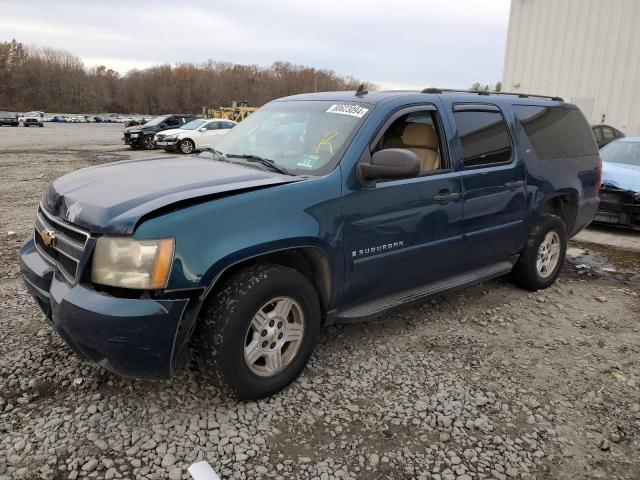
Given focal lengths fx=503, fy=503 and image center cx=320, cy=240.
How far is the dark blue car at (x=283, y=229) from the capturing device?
2.48m

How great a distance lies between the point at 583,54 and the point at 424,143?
652 inches

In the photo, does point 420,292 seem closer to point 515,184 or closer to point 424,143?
point 424,143

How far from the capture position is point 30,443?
252 centimetres

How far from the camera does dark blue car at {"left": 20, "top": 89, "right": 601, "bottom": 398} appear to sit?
2.48 meters

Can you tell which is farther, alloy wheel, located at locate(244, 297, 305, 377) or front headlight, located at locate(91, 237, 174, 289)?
alloy wheel, located at locate(244, 297, 305, 377)

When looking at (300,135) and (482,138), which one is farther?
(482,138)

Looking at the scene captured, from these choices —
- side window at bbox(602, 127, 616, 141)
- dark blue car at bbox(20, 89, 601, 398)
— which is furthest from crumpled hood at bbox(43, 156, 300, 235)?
side window at bbox(602, 127, 616, 141)

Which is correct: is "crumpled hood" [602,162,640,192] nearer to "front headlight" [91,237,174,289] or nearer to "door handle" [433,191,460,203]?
"door handle" [433,191,460,203]

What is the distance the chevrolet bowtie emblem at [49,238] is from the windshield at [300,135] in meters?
1.39

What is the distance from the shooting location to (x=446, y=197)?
3.70 m

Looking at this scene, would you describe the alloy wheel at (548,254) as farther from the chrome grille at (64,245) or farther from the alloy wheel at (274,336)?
the chrome grille at (64,245)

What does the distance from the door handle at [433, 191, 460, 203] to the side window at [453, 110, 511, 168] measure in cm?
30

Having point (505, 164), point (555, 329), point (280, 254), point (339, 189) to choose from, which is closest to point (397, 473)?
point (280, 254)

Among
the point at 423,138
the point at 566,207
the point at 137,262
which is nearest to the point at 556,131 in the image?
the point at 566,207
